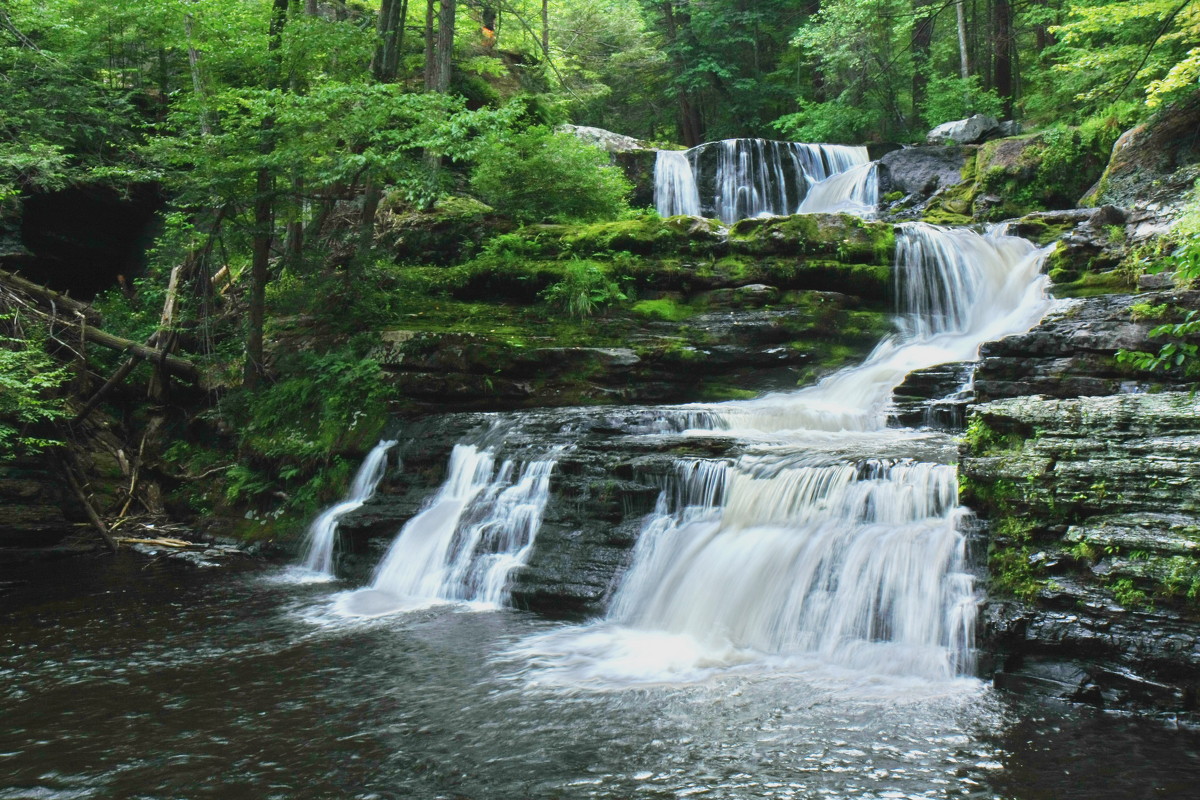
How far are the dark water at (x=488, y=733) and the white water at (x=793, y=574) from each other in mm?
400

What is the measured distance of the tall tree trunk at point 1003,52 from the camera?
20.8 m

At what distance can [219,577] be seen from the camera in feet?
31.4

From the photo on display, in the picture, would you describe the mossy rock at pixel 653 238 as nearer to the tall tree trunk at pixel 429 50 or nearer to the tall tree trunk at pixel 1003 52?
the tall tree trunk at pixel 429 50

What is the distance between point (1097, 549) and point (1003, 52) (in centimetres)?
1993

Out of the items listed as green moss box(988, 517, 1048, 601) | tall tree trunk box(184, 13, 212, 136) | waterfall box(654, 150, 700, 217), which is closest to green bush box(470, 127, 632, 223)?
tall tree trunk box(184, 13, 212, 136)

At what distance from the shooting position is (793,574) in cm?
669

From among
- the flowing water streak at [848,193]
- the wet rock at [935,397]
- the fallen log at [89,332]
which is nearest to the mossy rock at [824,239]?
the wet rock at [935,397]

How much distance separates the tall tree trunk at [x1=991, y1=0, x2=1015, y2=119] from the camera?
2083 cm

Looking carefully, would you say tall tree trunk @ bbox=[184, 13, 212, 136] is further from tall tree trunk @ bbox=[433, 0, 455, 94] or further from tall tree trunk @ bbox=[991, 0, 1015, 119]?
tall tree trunk @ bbox=[991, 0, 1015, 119]

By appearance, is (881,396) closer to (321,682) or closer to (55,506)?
(321,682)

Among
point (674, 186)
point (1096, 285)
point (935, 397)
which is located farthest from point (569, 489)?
point (674, 186)

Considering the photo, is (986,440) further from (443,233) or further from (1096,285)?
(443,233)

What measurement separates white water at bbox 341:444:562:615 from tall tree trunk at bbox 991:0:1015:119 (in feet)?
60.7

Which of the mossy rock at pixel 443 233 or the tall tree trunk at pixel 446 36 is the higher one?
the tall tree trunk at pixel 446 36
